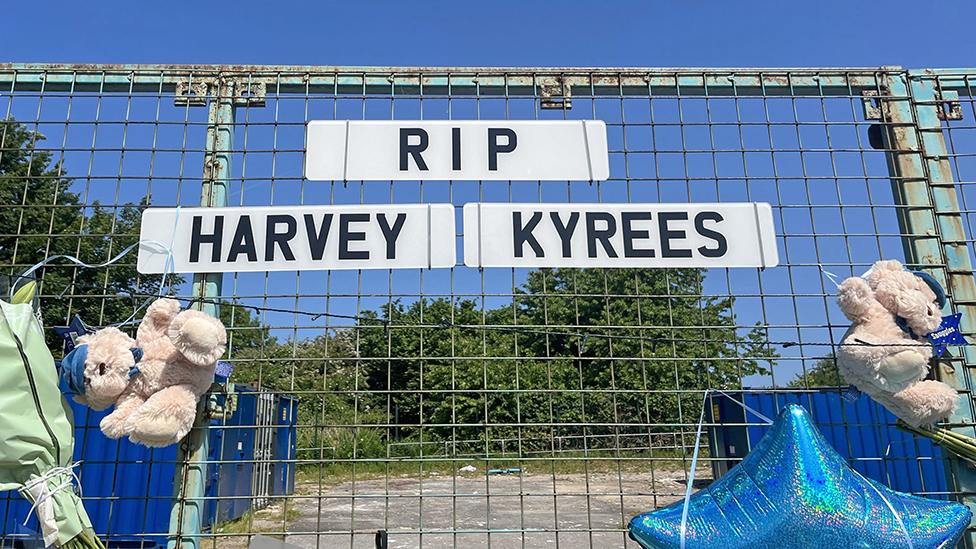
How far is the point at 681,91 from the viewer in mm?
2463

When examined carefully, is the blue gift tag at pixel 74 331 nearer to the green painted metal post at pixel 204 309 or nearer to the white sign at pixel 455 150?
the green painted metal post at pixel 204 309

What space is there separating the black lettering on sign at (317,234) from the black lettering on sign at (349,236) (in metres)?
0.05

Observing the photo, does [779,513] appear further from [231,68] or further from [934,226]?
[231,68]

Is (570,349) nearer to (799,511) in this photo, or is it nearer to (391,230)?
(391,230)

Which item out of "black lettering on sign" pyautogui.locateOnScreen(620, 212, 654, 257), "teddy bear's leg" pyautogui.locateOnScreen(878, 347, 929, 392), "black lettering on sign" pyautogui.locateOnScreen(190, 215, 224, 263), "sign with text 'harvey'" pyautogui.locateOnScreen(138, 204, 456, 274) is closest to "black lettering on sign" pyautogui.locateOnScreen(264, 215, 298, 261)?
"sign with text 'harvey'" pyautogui.locateOnScreen(138, 204, 456, 274)

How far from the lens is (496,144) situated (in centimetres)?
234

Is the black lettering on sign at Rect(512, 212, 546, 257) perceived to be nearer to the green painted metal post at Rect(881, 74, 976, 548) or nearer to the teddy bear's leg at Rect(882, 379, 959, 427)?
the teddy bear's leg at Rect(882, 379, 959, 427)

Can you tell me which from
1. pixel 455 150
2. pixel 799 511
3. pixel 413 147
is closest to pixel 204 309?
pixel 413 147

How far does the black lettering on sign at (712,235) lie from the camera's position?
2264 mm

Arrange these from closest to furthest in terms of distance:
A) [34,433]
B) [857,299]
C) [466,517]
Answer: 1. [34,433]
2. [857,299]
3. [466,517]

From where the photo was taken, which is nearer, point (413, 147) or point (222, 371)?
point (222, 371)

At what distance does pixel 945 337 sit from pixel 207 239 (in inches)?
97.5

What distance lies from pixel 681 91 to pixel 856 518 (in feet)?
5.17

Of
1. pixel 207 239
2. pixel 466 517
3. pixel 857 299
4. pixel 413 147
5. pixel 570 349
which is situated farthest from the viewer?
pixel 466 517
